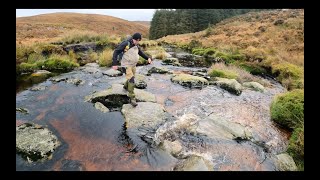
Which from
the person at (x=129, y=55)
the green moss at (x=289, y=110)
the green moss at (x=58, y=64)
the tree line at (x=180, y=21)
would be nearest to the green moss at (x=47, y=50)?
the green moss at (x=58, y=64)

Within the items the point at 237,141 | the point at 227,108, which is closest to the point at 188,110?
the point at 227,108

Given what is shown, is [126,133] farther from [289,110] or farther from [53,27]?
[53,27]

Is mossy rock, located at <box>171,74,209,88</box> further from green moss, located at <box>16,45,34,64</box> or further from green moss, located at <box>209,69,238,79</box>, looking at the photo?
green moss, located at <box>16,45,34,64</box>

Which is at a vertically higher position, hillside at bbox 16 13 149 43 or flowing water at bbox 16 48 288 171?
hillside at bbox 16 13 149 43

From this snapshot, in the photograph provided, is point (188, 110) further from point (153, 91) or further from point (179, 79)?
point (179, 79)

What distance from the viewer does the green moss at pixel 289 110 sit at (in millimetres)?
→ 6340

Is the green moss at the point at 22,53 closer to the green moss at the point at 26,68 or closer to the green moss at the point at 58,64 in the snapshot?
the green moss at the point at 26,68

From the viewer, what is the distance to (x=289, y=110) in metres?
6.63

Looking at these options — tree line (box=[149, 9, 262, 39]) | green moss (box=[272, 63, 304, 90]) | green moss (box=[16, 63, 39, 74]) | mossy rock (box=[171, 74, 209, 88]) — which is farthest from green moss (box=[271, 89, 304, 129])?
tree line (box=[149, 9, 262, 39])

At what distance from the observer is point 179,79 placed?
10711 mm

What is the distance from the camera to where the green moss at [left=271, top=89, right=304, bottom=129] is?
634 cm

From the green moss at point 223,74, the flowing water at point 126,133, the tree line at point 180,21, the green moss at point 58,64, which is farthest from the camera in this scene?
the tree line at point 180,21

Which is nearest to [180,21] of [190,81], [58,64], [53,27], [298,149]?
[53,27]
